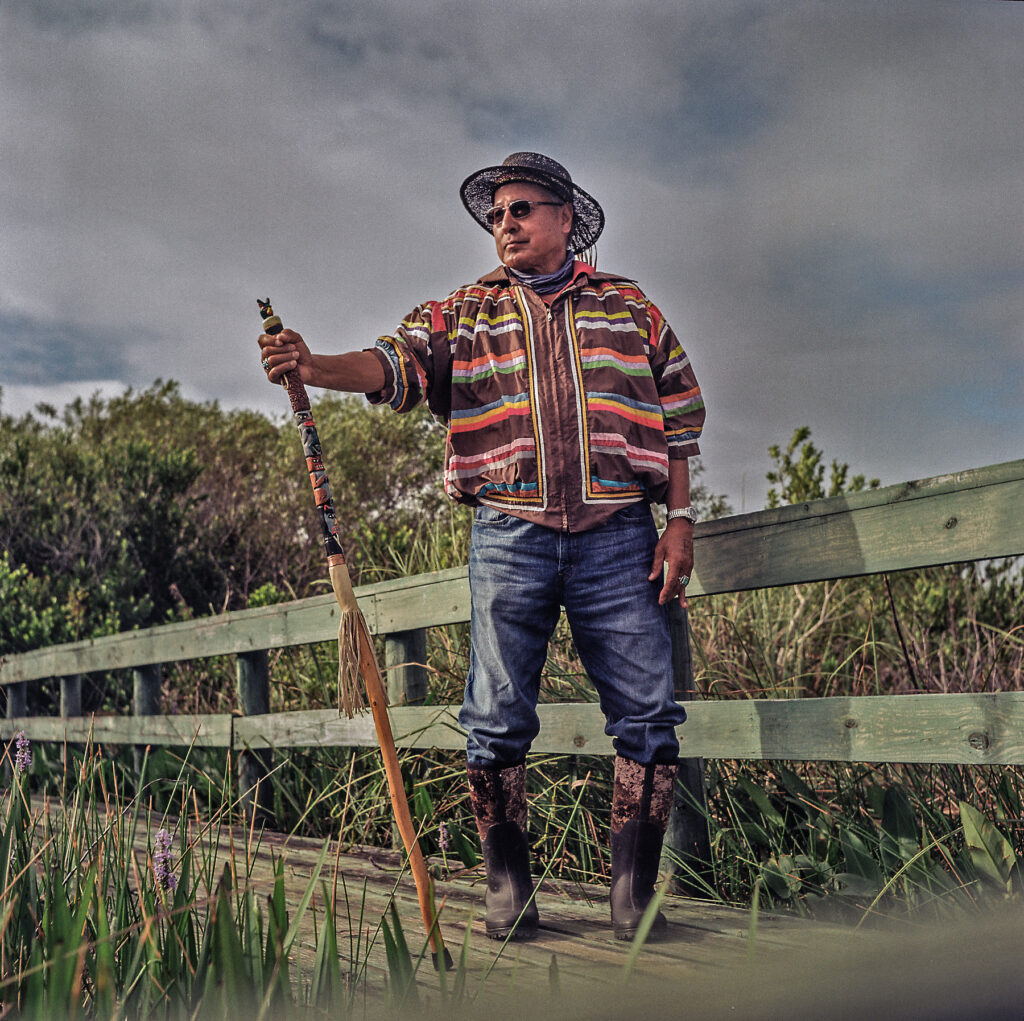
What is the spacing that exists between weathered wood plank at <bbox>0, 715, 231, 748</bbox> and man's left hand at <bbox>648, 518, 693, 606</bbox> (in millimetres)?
2728

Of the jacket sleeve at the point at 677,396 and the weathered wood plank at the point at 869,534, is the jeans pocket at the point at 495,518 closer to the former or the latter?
the jacket sleeve at the point at 677,396

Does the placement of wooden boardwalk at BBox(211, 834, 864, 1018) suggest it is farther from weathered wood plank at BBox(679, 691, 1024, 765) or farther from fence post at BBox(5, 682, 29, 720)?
fence post at BBox(5, 682, 29, 720)

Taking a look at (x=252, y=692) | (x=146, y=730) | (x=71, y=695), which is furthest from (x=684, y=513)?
(x=71, y=695)

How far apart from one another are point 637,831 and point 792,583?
0.78 m

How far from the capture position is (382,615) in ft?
12.9

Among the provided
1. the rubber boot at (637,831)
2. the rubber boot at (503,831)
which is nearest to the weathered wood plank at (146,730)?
the rubber boot at (503,831)

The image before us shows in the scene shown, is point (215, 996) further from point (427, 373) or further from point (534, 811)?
point (534, 811)

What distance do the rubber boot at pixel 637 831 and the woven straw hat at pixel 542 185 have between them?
150cm

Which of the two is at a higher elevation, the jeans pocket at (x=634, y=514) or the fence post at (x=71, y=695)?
the jeans pocket at (x=634, y=514)

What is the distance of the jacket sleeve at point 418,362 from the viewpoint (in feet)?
8.37

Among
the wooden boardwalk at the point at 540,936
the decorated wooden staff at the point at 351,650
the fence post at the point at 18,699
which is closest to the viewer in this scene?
the wooden boardwalk at the point at 540,936

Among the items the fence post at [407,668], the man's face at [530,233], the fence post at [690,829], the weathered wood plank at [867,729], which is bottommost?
the fence post at [690,829]

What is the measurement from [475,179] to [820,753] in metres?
1.77

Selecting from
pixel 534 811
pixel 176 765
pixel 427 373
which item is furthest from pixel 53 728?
pixel 427 373
